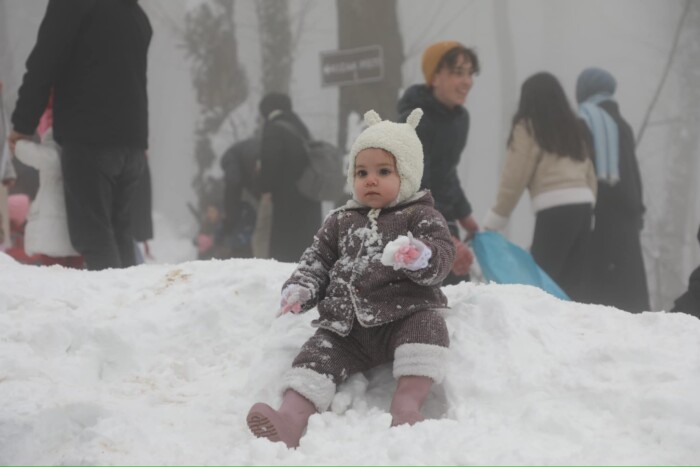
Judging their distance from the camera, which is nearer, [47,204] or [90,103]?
[90,103]

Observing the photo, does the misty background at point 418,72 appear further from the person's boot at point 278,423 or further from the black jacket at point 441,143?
the person's boot at point 278,423

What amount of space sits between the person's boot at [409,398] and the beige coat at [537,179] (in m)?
2.11

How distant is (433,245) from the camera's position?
6.18 feet

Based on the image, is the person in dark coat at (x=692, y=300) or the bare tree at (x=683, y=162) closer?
the person in dark coat at (x=692, y=300)

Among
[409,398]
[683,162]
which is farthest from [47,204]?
[683,162]

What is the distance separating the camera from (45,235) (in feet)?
11.1

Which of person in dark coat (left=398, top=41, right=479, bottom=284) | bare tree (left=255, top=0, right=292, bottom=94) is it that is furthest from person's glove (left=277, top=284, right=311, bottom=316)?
bare tree (left=255, top=0, right=292, bottom=94)

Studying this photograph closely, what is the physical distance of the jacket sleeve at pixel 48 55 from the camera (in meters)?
3.18

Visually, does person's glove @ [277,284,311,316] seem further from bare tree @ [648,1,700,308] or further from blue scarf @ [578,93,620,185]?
bare tree @ [648,1,700,308]

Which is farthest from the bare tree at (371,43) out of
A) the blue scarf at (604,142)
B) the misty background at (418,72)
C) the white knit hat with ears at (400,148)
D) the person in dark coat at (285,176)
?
the white knit hat with ears at (400,148)

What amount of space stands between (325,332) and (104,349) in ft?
2.26

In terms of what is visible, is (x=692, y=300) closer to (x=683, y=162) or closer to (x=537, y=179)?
(x=683, y=162)

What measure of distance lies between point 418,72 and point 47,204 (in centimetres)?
207

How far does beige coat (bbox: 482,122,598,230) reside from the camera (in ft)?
12.1
